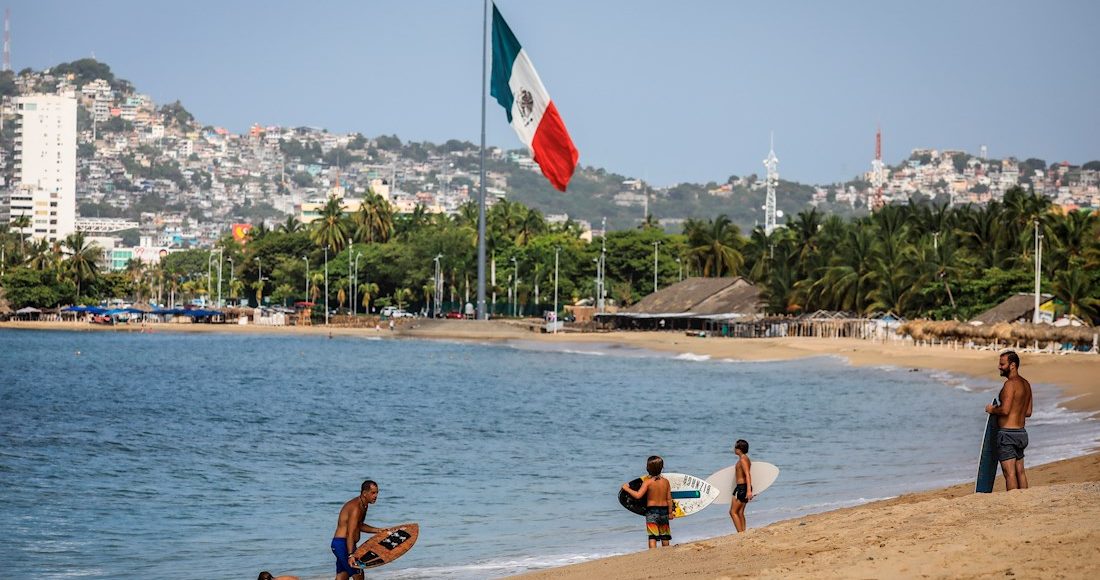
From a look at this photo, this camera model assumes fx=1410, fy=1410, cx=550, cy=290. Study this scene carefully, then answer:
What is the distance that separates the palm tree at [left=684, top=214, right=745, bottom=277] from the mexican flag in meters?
77.2

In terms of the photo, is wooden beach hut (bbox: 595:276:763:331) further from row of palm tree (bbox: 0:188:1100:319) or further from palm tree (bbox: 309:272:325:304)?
palm tree (bbox: 309:272:325:304)

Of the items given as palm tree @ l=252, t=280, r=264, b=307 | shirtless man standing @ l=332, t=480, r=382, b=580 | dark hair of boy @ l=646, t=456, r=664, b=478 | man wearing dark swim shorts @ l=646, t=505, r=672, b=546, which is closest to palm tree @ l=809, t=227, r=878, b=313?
man wearing dark swim shorts @ l=646, t=505, r=672, b=546

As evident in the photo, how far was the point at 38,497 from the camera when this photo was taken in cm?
2080

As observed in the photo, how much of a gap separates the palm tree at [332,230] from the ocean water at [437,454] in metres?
90.6

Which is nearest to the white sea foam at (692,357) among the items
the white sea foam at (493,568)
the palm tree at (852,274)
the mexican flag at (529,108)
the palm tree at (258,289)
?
the palm tree at (852,274)

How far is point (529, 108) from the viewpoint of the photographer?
35.7m

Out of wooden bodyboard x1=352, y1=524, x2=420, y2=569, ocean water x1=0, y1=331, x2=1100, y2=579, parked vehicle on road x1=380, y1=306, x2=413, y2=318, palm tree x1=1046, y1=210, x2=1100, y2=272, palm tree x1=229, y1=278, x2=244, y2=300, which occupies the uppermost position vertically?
palm tree x1=1046, y1=210, x2=1100, y2=272

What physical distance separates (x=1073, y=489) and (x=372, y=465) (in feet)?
48.8

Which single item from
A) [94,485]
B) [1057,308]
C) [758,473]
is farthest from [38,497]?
[1057,308]

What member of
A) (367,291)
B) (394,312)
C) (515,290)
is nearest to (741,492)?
(515,290)

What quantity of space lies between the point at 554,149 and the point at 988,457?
21.4 m

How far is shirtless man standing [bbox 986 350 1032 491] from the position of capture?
11.9 metres

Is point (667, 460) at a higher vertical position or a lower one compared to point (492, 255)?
lower

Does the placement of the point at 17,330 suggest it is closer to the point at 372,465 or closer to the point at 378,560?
the point at 372,465
